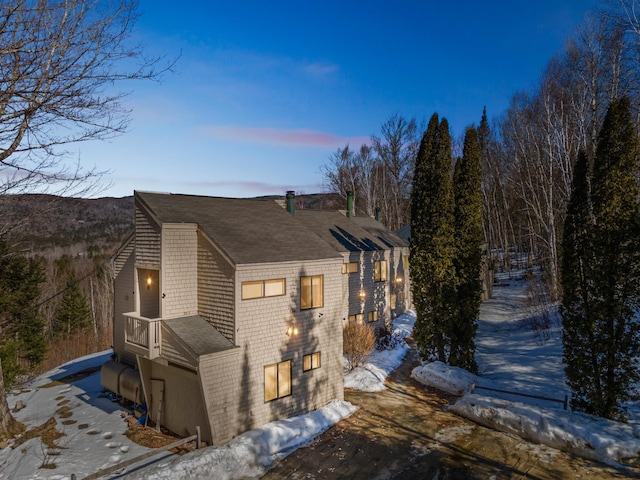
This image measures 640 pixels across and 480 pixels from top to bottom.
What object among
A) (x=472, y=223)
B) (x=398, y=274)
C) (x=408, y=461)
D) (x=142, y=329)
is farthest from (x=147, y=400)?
(x=398, y=274)

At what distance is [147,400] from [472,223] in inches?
610

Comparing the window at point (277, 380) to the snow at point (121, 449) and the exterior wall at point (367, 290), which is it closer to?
the snow at point (121, 449)

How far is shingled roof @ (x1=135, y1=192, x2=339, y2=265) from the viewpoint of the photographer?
12500 mm

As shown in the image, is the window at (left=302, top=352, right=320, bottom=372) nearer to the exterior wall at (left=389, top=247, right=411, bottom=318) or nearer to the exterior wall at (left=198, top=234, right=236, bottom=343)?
the exterior wall at (left=198, top=234, right=236, bottom=343)

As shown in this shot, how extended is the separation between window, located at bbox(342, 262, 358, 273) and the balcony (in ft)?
39.9

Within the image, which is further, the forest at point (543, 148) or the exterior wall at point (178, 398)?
the forest at point (543, 148)

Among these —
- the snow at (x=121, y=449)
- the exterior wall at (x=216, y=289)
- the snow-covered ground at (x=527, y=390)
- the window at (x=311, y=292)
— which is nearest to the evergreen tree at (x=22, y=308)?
the snow at (x=121, y=449)

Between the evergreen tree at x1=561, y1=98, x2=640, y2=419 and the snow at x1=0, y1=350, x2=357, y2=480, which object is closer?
the snow at x1=0, y1=350, x2=357, y2=480

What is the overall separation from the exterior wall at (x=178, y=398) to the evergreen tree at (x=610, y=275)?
11.7m

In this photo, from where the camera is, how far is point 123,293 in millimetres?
15984

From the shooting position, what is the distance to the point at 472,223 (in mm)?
17688

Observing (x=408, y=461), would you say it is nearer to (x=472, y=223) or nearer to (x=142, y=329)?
(x=142, y=329)

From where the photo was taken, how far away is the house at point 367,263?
22.8 metres

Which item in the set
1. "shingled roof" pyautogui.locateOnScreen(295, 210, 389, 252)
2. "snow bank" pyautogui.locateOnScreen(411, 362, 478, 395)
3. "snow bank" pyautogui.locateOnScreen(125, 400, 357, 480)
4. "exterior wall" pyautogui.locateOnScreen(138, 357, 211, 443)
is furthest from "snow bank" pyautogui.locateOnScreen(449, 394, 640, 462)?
"shingled roof" pyautogui.locateOnScreen(295, 210, 389, 252)
